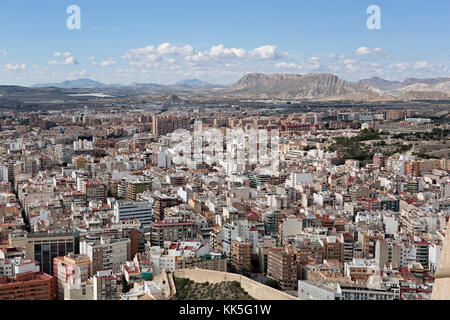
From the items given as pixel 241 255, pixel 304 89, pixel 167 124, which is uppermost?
pixel 304 89

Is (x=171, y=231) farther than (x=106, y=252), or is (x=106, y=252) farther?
(x=171, y=231)

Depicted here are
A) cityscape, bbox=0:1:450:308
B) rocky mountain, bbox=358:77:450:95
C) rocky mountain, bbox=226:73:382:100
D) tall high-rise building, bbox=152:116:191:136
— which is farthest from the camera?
rocky mountain, bbox=226:73:382:100

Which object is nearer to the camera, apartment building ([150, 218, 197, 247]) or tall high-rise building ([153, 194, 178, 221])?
apartment building ([150, 218, 197, 247])

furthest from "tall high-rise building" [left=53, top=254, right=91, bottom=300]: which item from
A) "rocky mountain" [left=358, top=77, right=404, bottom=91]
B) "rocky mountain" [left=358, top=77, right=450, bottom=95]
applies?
"rocky mountain" [left=358, top=77, right=404, bottom=91]

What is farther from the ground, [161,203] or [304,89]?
[304,89]

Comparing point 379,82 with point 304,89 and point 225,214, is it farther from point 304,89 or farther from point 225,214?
point 304,89

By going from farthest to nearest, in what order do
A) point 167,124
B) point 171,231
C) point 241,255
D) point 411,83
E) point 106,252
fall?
point 167,124, point 411,83, point 171,231, point 241,255, point 106,252

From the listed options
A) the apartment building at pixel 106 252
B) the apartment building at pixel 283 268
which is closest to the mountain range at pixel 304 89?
the apartment building at pixel 106 252

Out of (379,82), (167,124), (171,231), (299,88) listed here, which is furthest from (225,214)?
(299,88)

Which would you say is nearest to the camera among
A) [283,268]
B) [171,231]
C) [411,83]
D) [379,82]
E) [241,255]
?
[283,268]

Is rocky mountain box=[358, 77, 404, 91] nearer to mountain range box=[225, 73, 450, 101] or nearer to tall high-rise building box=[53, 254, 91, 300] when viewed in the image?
tall high-rise building box=[53, 254, 91, 300]
